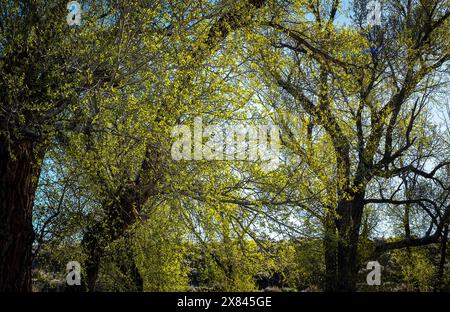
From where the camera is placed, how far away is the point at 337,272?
16.8 metres

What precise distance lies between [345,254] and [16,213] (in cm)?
1101

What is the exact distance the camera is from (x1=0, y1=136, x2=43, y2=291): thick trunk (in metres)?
9.02

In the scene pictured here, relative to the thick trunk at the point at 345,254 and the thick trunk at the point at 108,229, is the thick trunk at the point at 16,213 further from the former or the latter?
the thick trunk at the point at 345,254

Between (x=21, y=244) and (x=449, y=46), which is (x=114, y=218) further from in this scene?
(x=449, y=46)

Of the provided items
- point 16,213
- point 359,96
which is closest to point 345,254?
point 359,96

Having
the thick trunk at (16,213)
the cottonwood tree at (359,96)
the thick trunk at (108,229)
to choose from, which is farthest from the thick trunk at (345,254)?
the thick trunk at (16,213)

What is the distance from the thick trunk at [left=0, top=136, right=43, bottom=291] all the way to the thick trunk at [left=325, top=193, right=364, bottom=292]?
31.9 feet

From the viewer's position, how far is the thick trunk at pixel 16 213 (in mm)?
9016

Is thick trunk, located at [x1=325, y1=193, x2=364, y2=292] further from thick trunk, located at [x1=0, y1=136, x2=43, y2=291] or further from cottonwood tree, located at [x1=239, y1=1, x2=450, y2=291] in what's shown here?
thick trunk, located at [x1=0, y1=136, x2=43, y2=291]

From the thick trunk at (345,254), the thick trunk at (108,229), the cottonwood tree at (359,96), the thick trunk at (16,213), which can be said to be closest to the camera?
the thick trunk at (16,213)

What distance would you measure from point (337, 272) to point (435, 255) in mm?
10843

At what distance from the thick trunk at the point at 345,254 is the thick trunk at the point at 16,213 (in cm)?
972

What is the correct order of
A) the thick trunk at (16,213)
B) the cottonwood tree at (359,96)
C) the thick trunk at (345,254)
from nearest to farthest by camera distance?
the thick trunk at (16,213) < the cottonwood tree at (359,96) < the thick trunk at (345,254)
